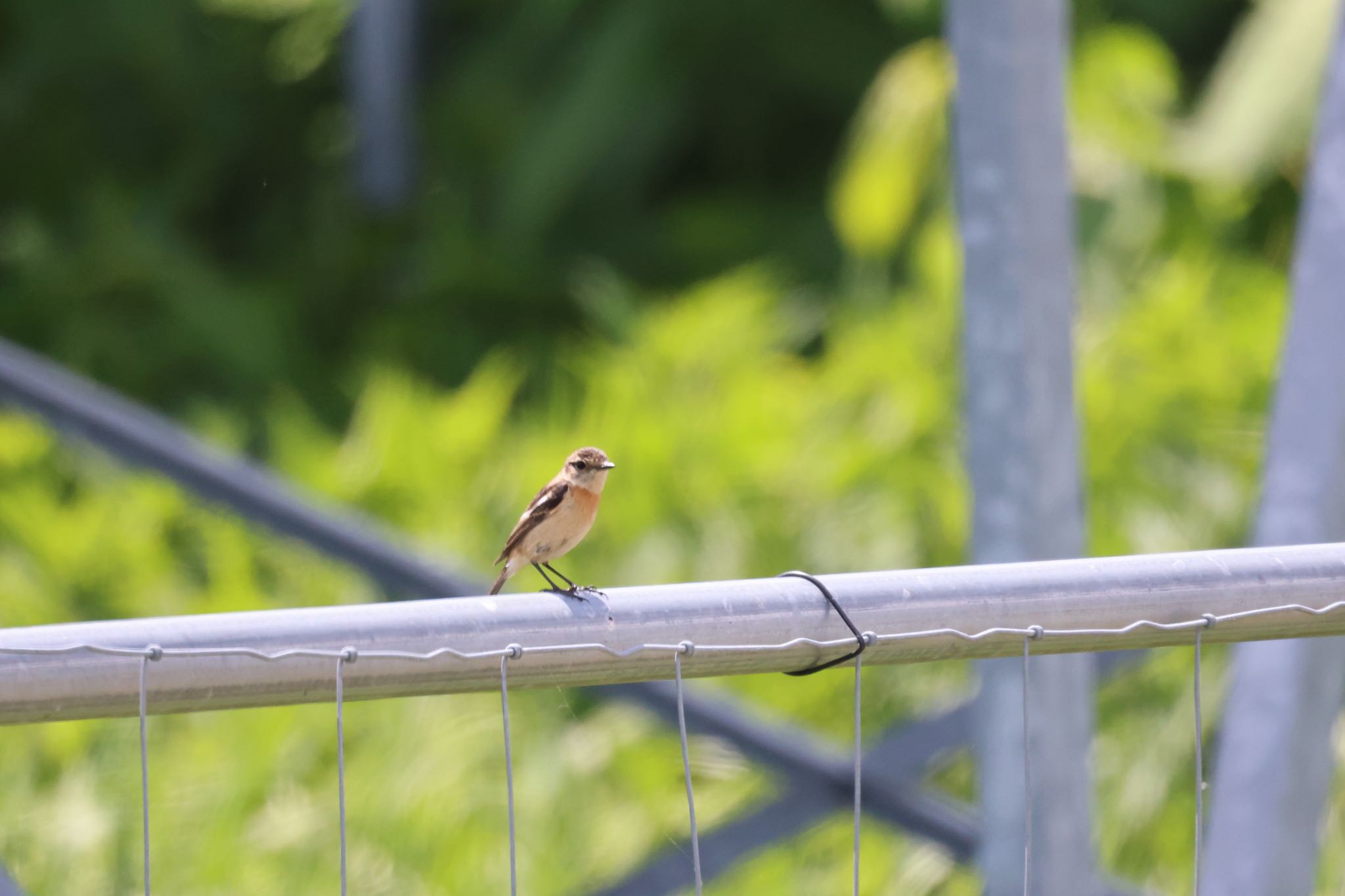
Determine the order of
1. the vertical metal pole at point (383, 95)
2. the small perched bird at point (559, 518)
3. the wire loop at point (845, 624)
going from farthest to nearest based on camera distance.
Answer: the vertical metal pole at point (383, 95) < the small perched bird at point (559, 518) < the wire loop at point (845, 624)

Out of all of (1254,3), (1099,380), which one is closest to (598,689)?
(1099,380)

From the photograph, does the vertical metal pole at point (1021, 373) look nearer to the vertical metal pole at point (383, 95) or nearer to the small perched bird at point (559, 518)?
the small perched bird at point (559, 518)

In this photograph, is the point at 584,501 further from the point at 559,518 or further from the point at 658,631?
the point at 658,631

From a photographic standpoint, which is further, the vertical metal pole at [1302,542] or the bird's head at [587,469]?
the bird's head at [587,469]

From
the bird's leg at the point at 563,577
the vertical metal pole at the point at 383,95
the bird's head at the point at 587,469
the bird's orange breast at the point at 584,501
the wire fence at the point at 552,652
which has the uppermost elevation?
the vertical metal pole at the point at 383,95

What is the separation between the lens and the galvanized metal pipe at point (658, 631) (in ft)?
4.64

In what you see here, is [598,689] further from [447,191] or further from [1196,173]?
[447,191]

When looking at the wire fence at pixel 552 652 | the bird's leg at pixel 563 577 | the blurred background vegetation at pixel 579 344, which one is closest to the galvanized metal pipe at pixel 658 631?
the wire fence at pixel 552 652

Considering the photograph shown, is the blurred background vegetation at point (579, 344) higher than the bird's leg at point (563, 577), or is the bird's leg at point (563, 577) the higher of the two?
the blurred background vegetation at point (579, 344)

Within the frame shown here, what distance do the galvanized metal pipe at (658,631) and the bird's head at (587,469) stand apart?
47.7 inches

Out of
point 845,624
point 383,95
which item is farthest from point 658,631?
point 383,95

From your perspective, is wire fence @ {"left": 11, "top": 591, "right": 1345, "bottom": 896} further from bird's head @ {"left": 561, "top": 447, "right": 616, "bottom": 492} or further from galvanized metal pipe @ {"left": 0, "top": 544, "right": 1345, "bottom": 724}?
bird's head @ {"left": 561, "top": 447, "right": 616, "bottom": 492}

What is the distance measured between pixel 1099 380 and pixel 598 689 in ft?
9.45

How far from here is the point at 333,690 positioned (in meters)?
1.47
